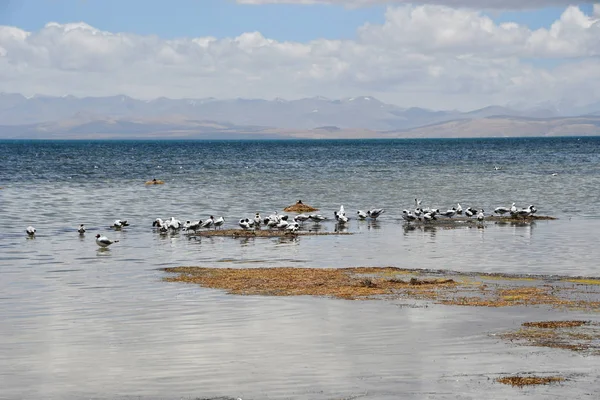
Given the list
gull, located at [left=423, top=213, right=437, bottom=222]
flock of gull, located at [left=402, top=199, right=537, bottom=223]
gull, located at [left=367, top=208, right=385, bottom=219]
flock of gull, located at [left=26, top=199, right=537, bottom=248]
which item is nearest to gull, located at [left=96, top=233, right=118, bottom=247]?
flock of gull, located at [left=26, top=199, right=537, bottom=248]

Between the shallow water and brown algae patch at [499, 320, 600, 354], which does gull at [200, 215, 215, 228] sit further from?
brown algae patch at [499, 320, 600, 354]

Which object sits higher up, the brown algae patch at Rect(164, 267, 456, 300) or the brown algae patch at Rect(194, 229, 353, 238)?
the brown algae patch at Rect(164, 267, 456, 300)

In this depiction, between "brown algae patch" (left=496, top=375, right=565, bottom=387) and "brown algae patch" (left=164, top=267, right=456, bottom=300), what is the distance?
8.22 metres

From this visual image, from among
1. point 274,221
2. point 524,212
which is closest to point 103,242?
point 274,221

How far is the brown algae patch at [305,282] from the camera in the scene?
2520cm

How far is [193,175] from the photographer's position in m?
98.9

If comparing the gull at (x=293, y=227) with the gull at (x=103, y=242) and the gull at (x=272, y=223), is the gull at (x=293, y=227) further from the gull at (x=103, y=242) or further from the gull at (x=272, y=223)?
the gull at (x=103, y=242)

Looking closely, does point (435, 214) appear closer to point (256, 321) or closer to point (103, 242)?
point (103, 242)

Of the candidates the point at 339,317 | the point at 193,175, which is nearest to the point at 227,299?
the point at 339,317

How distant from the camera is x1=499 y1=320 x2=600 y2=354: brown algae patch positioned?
18312 millimetres

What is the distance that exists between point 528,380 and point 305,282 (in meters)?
11.5

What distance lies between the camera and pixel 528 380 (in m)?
16.0

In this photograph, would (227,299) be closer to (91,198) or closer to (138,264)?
(138,264)

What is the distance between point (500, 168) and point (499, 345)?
90.9m
